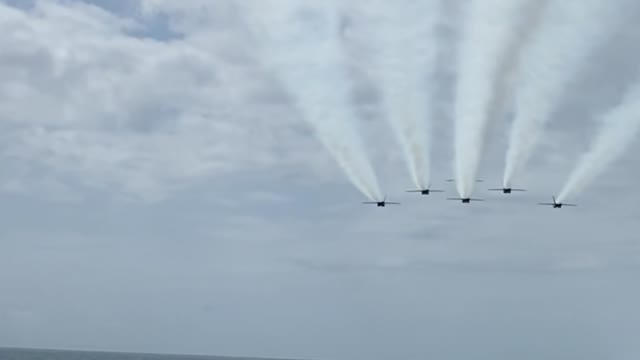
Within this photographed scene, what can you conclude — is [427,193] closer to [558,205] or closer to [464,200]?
[464,200]

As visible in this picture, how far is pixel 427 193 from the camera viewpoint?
89.6 metres

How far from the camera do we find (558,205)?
304 ft

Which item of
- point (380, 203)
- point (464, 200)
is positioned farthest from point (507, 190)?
point (380, 203)

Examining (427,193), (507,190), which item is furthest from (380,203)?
(507,190)

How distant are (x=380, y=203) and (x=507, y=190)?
12.5 metres

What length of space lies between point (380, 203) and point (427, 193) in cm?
516

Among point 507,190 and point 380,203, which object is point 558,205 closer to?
point 507,190

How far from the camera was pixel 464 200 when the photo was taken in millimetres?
89062

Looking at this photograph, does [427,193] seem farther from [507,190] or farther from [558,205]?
[558,205]

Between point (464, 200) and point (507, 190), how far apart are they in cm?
438

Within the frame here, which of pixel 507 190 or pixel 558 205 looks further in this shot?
pixel 558 205

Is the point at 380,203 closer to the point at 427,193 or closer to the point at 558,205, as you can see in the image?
the point at 427,193

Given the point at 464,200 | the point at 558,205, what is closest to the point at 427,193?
the point at 464,200

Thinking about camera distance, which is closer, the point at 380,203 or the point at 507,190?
the point at 507,190
